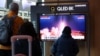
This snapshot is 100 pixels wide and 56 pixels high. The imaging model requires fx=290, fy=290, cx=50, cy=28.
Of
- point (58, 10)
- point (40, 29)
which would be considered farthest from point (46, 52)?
point (58, 10)

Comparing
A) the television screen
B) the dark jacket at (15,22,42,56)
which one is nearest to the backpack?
the dark jacket at (15,22,42,56)

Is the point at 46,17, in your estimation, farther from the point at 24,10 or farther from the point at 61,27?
the point at 24,10

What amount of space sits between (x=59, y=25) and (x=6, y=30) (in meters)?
2.24

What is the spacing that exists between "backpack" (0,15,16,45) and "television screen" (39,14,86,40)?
2099 millimetres

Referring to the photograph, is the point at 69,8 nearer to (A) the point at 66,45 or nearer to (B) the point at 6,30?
(A) the point at 66,45

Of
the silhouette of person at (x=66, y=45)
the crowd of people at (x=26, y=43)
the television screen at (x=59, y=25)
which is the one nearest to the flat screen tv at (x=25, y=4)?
the television screen at (x=59, y=25)

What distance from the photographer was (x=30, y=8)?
677 cm

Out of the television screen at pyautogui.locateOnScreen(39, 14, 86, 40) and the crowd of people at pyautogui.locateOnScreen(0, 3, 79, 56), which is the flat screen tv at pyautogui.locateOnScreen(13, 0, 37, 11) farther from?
the crowd of people at pyautogui.locateOnScreen(0, 3, 79, 56)

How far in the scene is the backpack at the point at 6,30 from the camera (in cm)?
443

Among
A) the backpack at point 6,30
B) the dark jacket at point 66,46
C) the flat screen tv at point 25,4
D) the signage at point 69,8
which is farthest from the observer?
the flat screen tv at point 25,4

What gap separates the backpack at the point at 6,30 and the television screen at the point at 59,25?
2099 millimetres

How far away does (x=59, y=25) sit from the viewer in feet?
21.5

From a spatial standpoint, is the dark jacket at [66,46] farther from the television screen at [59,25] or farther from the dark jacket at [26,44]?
the dark jacket at [26,44]

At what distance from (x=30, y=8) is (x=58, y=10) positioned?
0.68 metres
